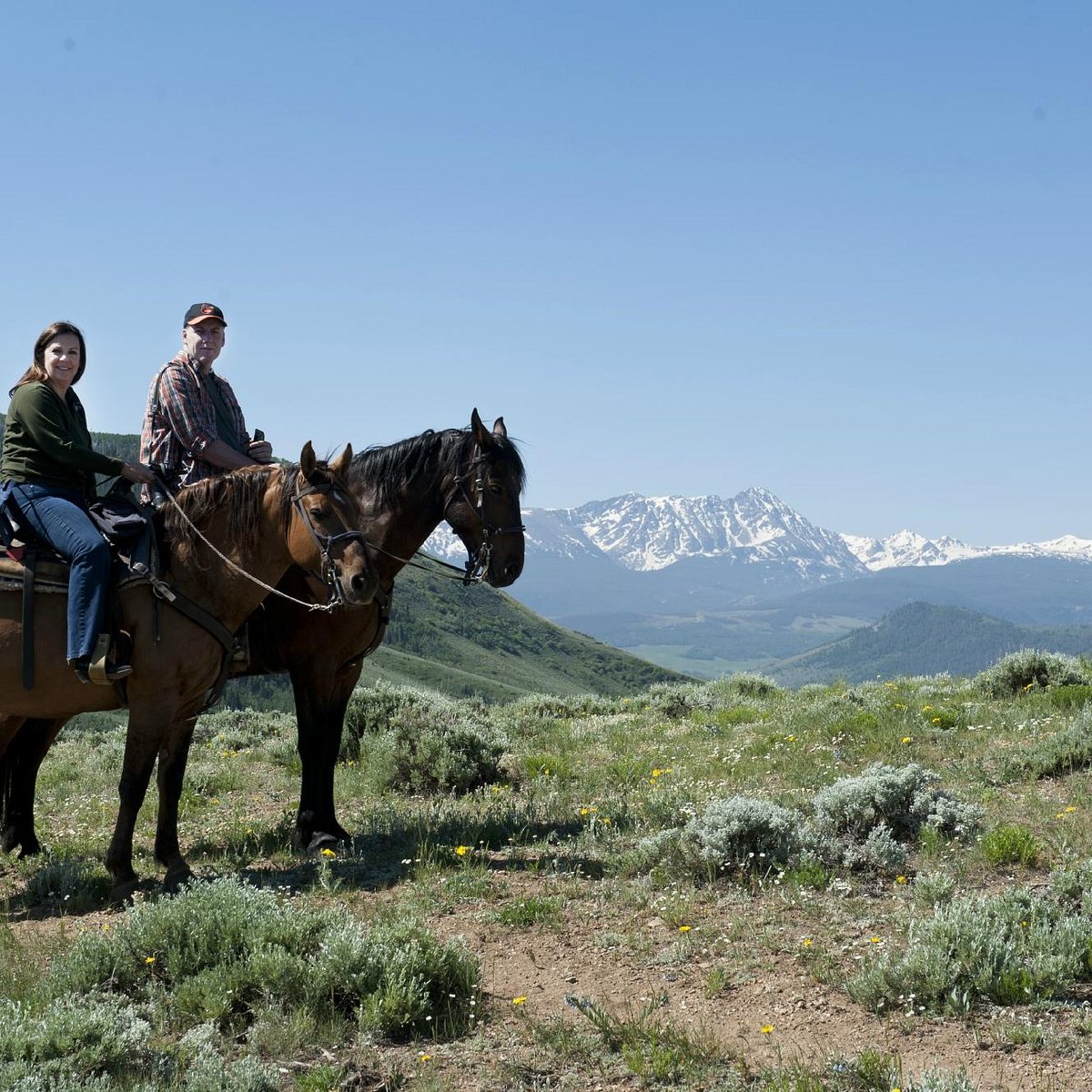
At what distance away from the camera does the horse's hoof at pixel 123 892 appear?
24.0ft

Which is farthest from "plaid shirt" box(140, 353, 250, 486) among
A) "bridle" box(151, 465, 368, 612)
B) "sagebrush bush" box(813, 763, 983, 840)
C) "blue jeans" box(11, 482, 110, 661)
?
"sagebrush bush" box(813, 763, 983, 840)

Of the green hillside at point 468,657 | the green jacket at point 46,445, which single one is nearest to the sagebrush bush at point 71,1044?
the green jacket at point 46,445

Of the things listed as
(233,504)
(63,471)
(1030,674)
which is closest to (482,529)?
(233,504)

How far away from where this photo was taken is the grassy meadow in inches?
187

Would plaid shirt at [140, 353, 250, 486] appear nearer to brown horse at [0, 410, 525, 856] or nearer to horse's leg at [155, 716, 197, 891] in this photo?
brown horse at [0, 410, 525, 856]

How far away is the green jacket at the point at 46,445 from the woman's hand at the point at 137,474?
168 mm

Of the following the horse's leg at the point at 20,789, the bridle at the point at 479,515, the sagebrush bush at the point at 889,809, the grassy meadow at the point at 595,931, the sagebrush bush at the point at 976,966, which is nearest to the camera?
the grassy meadow at the point at 595,931

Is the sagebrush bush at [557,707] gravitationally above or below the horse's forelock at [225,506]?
below

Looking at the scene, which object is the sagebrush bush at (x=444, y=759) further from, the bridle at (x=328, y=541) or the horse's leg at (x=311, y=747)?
the bridle at (x=328, y=541)

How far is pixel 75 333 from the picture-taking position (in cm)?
747

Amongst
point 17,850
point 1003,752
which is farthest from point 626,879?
point 17,850

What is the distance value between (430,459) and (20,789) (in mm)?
4550

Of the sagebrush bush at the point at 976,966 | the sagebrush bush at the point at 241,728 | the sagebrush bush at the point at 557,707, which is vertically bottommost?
the sagebrush bush at the point at 241,728

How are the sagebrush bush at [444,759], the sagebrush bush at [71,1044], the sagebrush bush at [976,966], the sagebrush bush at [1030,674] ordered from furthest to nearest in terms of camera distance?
the sagebrush bush at [1030,674] < the sagebrush bush at [444,759] < the sagebrush bush at [976,966] < the sagebrush bush at [71,1044]
